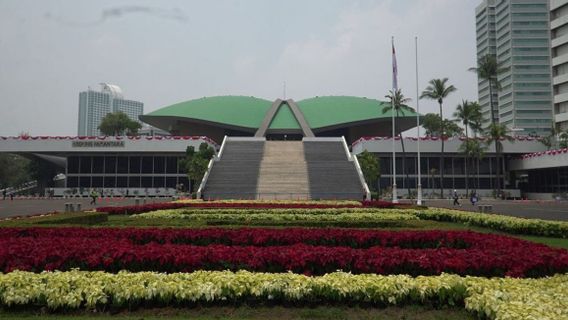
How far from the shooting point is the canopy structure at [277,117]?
75.1 m

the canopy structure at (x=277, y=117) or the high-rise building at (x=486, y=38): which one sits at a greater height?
the high-rise building at (x=486, y=38)

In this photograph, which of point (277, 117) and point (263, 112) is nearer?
point (277, 117)

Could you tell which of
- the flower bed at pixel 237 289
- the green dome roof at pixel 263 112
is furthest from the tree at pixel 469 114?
the flower bed at pixel 237 289

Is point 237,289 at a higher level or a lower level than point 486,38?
lower

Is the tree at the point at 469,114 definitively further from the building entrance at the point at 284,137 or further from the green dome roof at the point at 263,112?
the building entrance at the point at 284,137

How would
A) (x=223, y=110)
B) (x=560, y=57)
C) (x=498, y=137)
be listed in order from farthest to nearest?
(x=223, y=110) → (x=498, y=137) → (x=560, y=57)

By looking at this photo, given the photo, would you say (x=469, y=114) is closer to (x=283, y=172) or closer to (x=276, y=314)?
(x=283, y=172)

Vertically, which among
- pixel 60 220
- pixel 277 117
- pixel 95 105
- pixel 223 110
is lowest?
pixel 60 220

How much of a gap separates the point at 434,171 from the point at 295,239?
52.7 metres

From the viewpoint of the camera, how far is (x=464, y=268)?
7.46m

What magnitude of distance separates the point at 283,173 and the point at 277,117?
35130mm

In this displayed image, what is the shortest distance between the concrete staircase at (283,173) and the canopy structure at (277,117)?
1980cm

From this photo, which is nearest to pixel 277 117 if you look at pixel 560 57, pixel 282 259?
pixel 560 57

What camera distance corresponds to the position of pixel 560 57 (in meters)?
56.5
